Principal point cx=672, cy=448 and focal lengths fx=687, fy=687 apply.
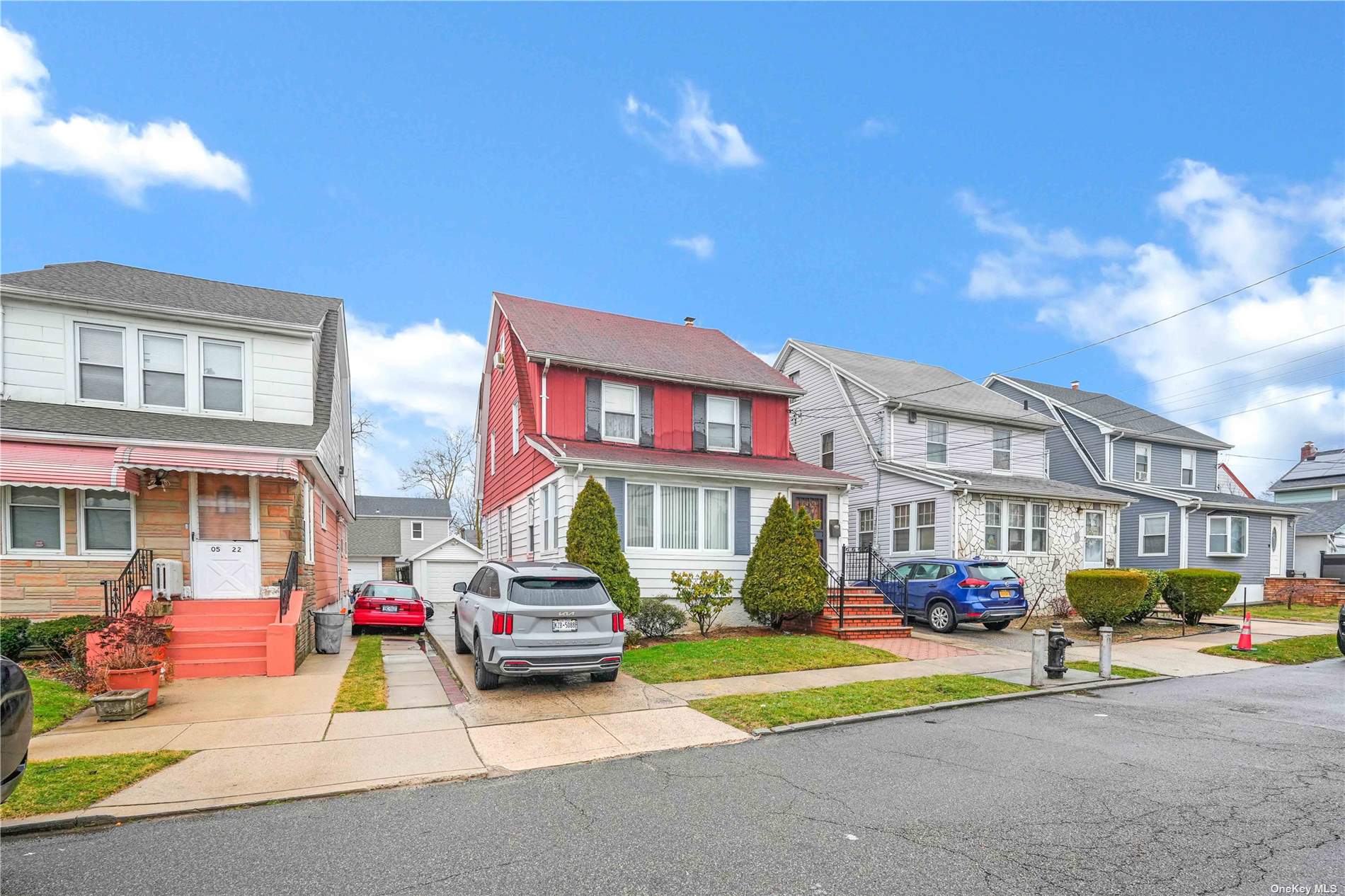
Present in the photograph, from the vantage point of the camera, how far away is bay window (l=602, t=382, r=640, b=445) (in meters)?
16.9

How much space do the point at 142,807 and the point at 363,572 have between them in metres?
42.1

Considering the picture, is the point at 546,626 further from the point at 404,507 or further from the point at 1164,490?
the point at 404,507

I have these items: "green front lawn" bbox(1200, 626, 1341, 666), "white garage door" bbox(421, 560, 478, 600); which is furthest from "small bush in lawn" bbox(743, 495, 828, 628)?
"white garage door" bbox(421, 560, 478, 600)

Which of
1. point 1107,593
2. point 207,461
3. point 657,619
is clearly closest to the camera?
point 207,461

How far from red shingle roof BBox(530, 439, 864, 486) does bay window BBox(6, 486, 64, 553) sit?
8.51 meters

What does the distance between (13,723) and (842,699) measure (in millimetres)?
7875

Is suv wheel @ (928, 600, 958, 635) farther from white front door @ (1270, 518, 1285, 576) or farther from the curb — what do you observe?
white front door @ (1270, 518, 1285, 576)

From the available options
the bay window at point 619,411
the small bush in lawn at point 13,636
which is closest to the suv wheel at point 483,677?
the small bush in lawn at point 13,636

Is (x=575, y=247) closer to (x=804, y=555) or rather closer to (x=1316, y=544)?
(x=804, y=555)

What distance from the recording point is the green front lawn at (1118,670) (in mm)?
10906

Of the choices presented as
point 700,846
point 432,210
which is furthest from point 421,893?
point 432,210

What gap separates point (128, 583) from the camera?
1105 cm

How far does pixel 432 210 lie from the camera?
1852 centimetres

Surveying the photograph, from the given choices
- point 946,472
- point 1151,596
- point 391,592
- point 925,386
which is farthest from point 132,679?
point 925,386
